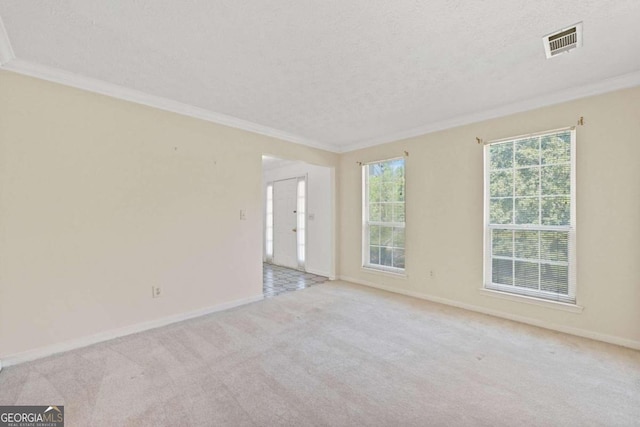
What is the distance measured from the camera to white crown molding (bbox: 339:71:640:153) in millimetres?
2601

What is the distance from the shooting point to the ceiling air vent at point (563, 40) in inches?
75.2

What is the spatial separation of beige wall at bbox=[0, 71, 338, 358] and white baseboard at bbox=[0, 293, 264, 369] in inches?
1.7

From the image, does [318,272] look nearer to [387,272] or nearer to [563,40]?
[387,272]

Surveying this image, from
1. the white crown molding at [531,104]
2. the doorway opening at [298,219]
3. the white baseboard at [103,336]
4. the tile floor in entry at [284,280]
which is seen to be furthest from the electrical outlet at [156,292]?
the white crown molding at [531,104]

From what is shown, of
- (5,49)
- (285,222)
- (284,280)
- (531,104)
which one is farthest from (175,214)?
(531,104)

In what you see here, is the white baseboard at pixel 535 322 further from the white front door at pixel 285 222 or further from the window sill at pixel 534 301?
the white front door at pixel 285 222

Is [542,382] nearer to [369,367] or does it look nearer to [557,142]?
[369,367]

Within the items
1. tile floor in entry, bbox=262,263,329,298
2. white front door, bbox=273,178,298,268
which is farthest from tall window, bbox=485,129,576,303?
white front door, bbox=273,178,298,268

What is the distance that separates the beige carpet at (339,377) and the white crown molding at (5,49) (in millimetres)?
2419

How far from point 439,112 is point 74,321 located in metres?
4.45

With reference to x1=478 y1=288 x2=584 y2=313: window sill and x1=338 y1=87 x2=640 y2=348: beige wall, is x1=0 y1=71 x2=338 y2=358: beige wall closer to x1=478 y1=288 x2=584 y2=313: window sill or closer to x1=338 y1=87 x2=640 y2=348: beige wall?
x1=338 y1=87 x2=640 y2=348: beige wall

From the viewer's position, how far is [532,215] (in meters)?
3.15

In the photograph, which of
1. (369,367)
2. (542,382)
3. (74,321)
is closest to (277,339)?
(369,367)

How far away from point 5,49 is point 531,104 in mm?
4818
